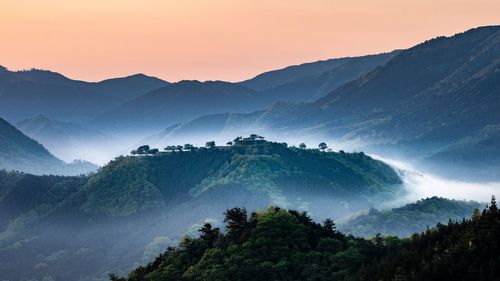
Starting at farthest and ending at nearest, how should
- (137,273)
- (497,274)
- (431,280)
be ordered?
(137,273) < (431,280) < (497,274)

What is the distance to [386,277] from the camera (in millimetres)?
130875

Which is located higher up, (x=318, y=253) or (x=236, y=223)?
(x=236, y=223)

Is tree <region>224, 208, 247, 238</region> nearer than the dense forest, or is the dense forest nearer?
the dense forest

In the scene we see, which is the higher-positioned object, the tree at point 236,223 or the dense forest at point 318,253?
the tree at point 236,223

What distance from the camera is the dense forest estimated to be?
4875 inches

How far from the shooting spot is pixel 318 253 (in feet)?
548

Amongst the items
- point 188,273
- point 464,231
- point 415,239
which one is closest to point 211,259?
point 188,273

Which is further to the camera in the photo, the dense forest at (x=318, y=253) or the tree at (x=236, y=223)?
the tree at (x=236, y=223)

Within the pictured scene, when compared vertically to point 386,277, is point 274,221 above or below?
above

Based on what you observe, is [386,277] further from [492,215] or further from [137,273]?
[137,273]

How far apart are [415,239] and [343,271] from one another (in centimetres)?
1543

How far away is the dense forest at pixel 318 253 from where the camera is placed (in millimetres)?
123812

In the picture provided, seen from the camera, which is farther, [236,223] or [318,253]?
[236,223]

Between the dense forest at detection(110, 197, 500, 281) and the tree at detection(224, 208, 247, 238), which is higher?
the tree at detection(224, 208, 247, 238)
